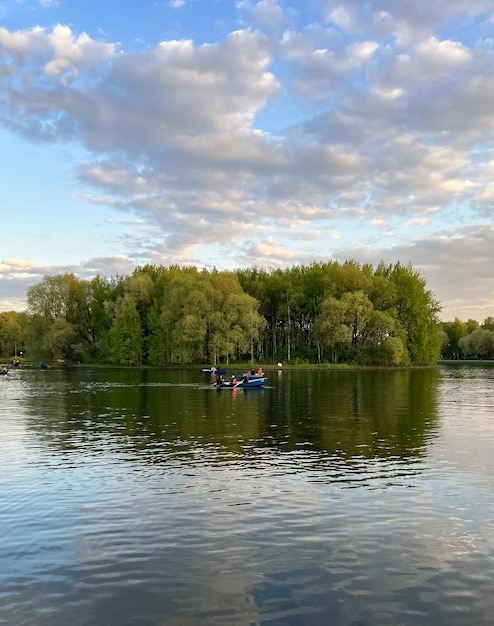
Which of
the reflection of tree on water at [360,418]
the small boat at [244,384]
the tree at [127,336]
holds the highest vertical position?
the tree at [127,336]

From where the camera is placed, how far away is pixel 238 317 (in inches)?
4584

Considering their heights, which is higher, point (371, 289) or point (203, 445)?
point (371, 289)

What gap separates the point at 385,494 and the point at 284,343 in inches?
4346

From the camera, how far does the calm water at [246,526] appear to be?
1194 cm

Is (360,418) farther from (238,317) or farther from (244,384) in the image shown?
(238,317)

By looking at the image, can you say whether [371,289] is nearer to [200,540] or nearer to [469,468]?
[469,468]

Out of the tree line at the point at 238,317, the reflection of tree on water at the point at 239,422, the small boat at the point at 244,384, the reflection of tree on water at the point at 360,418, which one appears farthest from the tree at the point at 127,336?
the reflection of tree on water at the point at 360,418

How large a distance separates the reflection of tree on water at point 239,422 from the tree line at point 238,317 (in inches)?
2002

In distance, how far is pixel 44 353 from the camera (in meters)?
144

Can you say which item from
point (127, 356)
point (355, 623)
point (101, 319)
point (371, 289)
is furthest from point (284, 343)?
point (355, 623)

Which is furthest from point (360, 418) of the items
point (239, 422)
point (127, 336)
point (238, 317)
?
point (127, 336)

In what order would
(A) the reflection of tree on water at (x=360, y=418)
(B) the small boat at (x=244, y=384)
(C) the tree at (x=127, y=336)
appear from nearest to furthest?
(A) the reflection of tree on water at (x=360, y=418) → (B) the small boat at (x=244, y=384) → (C) the tree at (x=127, y=336)

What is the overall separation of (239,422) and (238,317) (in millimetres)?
77611

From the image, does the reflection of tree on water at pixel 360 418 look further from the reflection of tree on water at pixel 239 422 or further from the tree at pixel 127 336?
the tree at pixel 127 336
